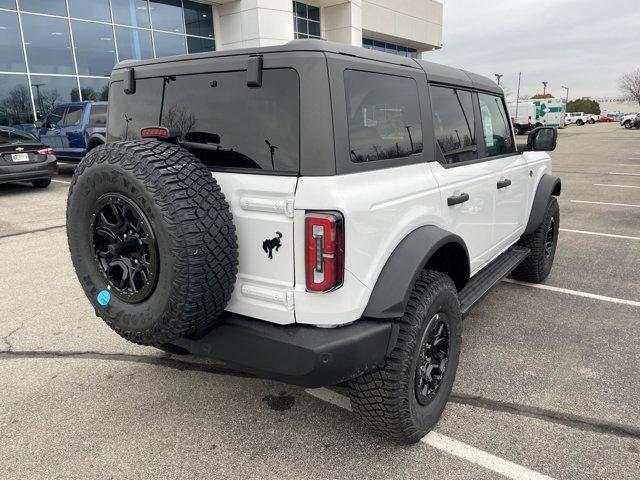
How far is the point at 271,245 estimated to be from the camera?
2.17m

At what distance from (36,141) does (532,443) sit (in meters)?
11.3

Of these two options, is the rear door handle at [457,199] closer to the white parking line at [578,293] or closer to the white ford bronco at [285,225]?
the white ford bronco at [285,225]

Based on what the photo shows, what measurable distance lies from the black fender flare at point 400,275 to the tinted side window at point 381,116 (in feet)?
1.49

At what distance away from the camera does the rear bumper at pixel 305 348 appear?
208cm

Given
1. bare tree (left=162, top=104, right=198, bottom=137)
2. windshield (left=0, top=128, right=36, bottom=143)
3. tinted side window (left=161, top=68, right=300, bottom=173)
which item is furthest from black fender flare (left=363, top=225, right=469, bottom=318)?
windshield (left=0, top=128, right=36, bottom=143)

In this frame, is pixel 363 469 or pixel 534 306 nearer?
pixel 363 469

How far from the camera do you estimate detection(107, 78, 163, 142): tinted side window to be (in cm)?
270

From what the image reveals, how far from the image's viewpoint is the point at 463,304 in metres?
3.10

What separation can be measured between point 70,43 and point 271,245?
16914 mm

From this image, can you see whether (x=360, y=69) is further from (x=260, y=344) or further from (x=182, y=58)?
(x=260, y=344)

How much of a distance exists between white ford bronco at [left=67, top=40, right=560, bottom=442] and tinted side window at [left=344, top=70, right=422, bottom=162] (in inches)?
0.4

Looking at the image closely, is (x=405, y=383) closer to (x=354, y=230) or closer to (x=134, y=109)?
(x=354, y=230)

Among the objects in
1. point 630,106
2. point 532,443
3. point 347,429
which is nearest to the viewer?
point 532,443

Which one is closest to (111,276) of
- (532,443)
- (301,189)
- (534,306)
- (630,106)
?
(301,189)
